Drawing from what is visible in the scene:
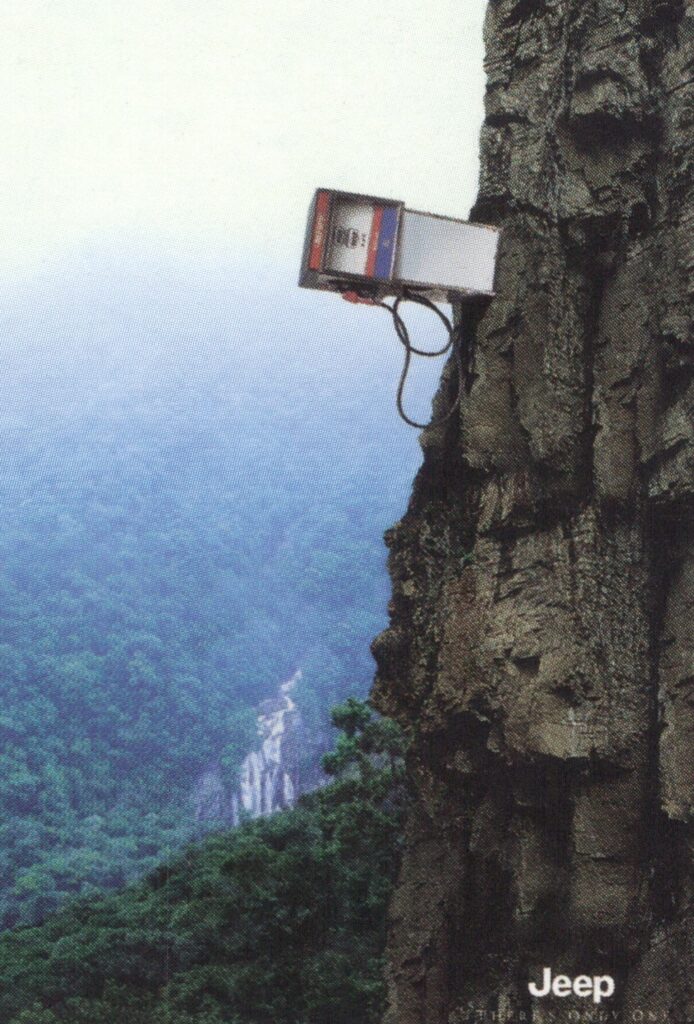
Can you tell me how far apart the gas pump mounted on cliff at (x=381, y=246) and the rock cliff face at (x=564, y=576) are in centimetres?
33

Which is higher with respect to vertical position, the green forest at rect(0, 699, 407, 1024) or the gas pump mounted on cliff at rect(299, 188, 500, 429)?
the gas pump mounted on cliff at rect(299, 188, 500, 429)

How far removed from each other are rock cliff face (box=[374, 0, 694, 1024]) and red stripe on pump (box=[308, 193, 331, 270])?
81 cm

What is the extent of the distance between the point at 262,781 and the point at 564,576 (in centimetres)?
2354

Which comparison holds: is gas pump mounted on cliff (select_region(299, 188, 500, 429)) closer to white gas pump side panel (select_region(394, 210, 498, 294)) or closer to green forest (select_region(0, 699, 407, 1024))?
white gas pump side panel (select_region(394, 210, 498, 294))

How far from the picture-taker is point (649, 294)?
3.58m

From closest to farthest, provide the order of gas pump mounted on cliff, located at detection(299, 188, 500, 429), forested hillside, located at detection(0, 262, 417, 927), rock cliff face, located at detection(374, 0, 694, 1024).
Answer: rock cliff face, located at detection(374, 0, 694, 1024), gas pump mounted on cliff, located at detection(299, 188, 500, 429), forested hillside, located at detection(0, 262, 417, 927)

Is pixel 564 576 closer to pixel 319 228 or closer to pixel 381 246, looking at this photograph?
pixel 381 246

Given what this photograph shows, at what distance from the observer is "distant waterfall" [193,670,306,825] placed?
2394 cm

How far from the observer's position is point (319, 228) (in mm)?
3500

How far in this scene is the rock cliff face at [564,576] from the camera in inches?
123

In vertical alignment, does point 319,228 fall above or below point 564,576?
above

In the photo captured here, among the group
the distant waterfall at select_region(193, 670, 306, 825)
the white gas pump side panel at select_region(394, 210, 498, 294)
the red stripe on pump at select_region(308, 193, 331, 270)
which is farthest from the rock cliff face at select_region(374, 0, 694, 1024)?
the distant waterfall at select_region(193, 670, 306, 825)

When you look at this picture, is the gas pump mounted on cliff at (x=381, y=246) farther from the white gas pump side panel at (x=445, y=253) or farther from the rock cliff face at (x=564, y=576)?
the rock cliff face at (x=564, y=576)

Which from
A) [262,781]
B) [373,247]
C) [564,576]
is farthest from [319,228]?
Answer: [262,781]
